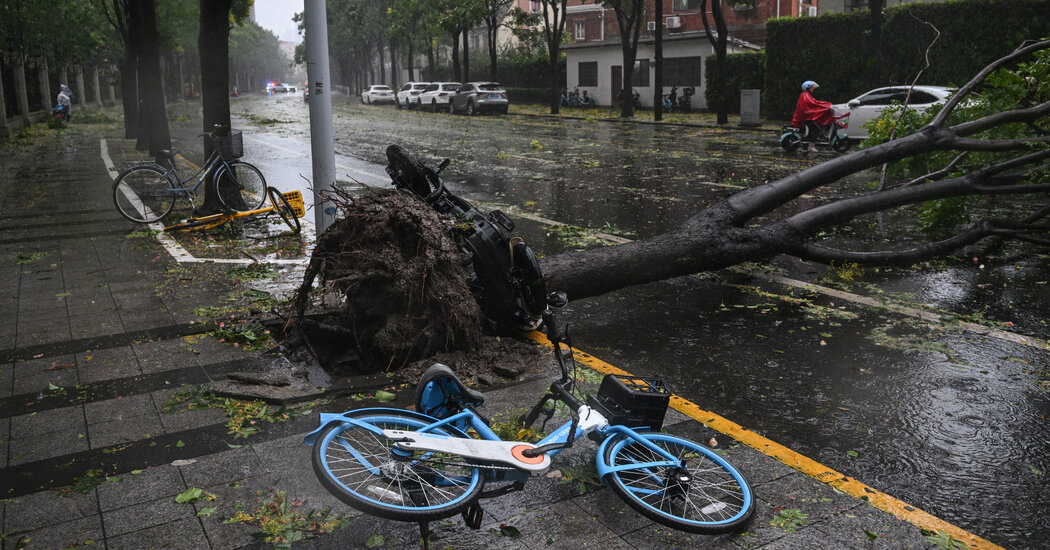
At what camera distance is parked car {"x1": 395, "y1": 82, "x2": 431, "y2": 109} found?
4911 centimetres

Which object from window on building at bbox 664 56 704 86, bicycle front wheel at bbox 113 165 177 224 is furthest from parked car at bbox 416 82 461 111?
bicycle front wheel at bbox 113 165 177 224

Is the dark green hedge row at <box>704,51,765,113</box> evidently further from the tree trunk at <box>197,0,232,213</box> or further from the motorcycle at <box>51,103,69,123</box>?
the motorcycle at <box>51,103,69,123</box>

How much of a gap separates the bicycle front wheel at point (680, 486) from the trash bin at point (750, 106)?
26.4 meters

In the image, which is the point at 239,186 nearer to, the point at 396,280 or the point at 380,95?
the point at 396,280

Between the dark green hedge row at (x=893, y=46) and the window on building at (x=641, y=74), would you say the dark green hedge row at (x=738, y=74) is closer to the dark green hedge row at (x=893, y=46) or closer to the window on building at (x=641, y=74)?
the dark green hedge row at (x=893, y=46)

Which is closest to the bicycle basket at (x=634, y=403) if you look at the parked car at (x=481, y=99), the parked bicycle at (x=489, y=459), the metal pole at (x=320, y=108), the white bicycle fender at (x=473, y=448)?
the parked bicycle at (x=489, y=459)

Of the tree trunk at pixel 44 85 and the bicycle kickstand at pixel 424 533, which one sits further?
the tree trunk at pixel 44 85

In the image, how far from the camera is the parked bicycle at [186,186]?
1020 cm

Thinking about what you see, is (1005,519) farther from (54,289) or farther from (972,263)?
(54,289)

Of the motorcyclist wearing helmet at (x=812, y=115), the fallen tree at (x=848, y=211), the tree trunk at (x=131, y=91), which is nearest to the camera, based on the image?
the fallen tree at (x=848, y=211)

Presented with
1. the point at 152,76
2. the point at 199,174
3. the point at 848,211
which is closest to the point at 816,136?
the point at 848,211

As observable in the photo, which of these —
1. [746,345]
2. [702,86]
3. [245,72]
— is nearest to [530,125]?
[702,86]

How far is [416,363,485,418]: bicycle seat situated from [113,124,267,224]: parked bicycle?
7.34 metres

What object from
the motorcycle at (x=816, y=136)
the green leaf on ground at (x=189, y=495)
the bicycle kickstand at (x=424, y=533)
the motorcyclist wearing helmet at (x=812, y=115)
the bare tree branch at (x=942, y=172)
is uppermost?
the motorcyclist wearing helmet at (x=812, y=115)
